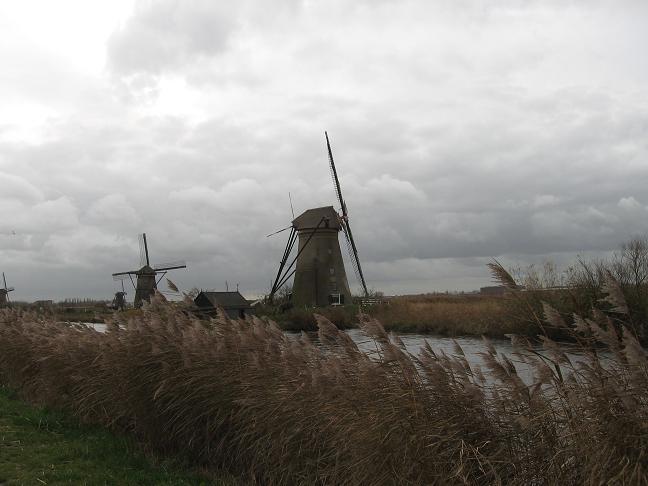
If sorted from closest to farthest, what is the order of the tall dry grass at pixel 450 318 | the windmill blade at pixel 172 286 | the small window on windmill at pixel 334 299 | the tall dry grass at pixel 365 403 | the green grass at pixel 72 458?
the tall dry grass at pixel 365 403
the green grass at pixel 72 458
the windmill blade at pixel 172 286
the tall dry grass at pixel 450 318
the small window on windmill at pixel 334 299

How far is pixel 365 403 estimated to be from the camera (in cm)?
437

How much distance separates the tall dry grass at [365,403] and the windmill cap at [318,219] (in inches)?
1460

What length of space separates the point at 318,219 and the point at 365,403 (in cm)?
4078

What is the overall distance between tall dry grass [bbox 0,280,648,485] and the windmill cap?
122ft

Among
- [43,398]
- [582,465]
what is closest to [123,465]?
[43,398]

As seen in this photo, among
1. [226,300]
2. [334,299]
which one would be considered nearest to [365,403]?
[226,300]

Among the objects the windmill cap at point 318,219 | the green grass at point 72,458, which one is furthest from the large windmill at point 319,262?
the green grass at point 72,458

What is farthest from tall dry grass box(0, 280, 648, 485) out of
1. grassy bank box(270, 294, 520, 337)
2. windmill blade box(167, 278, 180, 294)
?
grassy bank box(270, 294, 520, 337)

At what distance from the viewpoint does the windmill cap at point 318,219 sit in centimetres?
4475

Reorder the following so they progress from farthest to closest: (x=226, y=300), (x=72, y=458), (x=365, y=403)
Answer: (x=226, y=300) → (x=72, y=458) → (x=365, y=403)

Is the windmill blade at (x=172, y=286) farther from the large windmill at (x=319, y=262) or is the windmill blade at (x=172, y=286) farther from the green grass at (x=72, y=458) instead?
the large windmill at (x=319, y=262)

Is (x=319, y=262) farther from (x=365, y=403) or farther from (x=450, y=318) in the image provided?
(x=365, y=403)

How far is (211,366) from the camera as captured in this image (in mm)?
6070

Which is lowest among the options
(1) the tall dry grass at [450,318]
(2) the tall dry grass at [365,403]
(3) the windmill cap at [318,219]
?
(1) the tall dry grass at [450,318]
